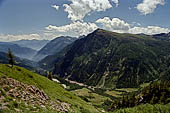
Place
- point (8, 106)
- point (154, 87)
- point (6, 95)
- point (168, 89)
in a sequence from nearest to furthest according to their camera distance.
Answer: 1. point (8, 106)
2. point (6, 95)
3. point (168, 89)
4. point (154, 87)

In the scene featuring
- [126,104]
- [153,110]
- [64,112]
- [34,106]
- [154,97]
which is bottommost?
[126,104]

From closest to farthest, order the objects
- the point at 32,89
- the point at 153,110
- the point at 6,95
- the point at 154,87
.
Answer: the point at 6,95, the point at 32,89, the point at 153,110, the point at 154,87

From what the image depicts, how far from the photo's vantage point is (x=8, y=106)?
27812 mm

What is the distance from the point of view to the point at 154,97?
113625 millimetres

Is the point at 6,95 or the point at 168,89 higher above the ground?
the point at 6,95

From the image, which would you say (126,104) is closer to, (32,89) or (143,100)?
(143,100)

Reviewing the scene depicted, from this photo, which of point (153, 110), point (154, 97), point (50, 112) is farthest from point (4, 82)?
point (154, 97)

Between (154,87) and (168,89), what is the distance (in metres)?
15.4

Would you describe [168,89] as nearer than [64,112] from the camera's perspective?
No

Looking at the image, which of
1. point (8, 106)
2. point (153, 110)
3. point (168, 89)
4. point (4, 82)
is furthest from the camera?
point (168, 89)

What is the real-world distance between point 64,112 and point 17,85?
1192cm

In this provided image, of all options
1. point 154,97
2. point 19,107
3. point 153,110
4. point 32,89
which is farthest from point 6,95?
point 154,97

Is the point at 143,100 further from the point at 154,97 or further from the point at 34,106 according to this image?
the point at 34,106

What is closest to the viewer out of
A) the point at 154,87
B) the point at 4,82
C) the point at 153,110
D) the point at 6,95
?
the point at 6,95
